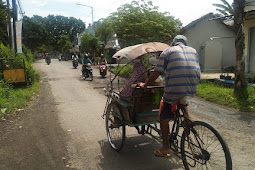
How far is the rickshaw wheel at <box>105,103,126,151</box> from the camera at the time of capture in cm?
418

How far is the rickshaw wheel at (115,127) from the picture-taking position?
4180mm

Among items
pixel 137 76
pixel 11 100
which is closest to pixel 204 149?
pixel 137 76

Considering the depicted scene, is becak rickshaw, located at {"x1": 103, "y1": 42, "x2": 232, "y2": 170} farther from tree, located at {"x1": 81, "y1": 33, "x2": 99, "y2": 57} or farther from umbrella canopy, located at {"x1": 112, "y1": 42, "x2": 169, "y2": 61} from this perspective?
tree, located at {"x1": 81, "y1": 33, "x2": 99, "y2": 57}

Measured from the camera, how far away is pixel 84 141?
4.93 metres

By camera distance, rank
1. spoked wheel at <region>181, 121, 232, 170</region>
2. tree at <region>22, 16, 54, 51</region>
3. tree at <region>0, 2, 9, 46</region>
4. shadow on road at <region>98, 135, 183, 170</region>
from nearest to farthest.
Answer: spoked wheel at <region>181, 121, 232, 170</region> < shadow on road at <region>98, 135, 183, 170</region> < tree at <region>0, 2, 9, 46</region> < tree at <region>22, 16, 54, 51</region>

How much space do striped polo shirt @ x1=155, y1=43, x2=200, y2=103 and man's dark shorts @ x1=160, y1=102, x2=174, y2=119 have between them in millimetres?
209

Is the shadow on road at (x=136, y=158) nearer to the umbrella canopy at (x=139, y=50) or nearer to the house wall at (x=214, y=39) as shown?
the umbrella canopy at (x=139, y=50)

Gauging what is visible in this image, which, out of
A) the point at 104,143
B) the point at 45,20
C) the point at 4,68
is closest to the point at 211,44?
the point at 4,68

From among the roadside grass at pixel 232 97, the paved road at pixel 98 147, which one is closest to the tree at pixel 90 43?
the roadside grass at pixel 232 97

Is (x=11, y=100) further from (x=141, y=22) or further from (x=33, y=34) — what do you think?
(x=33, y=34)

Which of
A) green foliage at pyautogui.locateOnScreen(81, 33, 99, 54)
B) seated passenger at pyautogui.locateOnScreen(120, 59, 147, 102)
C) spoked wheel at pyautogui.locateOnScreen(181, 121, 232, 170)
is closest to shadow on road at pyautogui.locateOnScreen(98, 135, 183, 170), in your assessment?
spoked wheel at pyautogui.locateOnScreen(181, 121, 232, 170)

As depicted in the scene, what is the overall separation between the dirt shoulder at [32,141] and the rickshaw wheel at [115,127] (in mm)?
944

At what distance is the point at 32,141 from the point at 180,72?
3627 mm

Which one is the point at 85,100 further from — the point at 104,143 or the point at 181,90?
the point at 181,90
